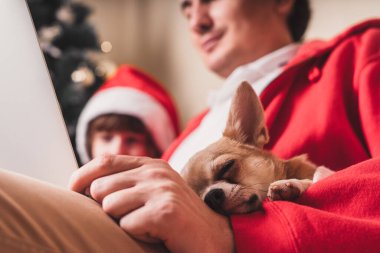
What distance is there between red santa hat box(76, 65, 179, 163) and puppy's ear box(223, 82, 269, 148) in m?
1.07

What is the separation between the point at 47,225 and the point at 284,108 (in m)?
0.91

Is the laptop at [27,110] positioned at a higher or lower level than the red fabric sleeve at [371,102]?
higher

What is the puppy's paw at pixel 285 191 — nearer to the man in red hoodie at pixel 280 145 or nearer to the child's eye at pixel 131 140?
the man in red hoodie at pixel 280 145

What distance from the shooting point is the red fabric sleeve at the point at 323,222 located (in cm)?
65

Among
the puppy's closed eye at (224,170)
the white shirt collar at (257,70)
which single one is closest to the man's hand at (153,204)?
the puppy's closed eye at (224,170)

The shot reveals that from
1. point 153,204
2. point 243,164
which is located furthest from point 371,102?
point 153,204

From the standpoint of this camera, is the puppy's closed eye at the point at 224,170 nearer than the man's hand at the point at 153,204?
No

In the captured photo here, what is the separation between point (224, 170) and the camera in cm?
111

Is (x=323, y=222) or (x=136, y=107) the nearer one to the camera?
(x=323, y=222)

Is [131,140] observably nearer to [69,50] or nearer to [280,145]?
[69,50]

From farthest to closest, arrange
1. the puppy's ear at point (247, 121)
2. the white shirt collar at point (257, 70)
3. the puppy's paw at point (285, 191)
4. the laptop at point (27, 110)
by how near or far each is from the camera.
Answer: the white shirt collar at point (257, 70)
the puppy's ear at point (247, 121)
the puppy's paw at point (285, 191)
the laptop at point (27, 110)

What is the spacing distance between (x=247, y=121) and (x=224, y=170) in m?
0.18

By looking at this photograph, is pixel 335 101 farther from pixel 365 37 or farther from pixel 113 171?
pixel 113 171

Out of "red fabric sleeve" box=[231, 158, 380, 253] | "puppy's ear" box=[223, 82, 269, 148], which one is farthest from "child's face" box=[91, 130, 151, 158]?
"red fabric sleeve" box=[231, 158, 380, 253]
